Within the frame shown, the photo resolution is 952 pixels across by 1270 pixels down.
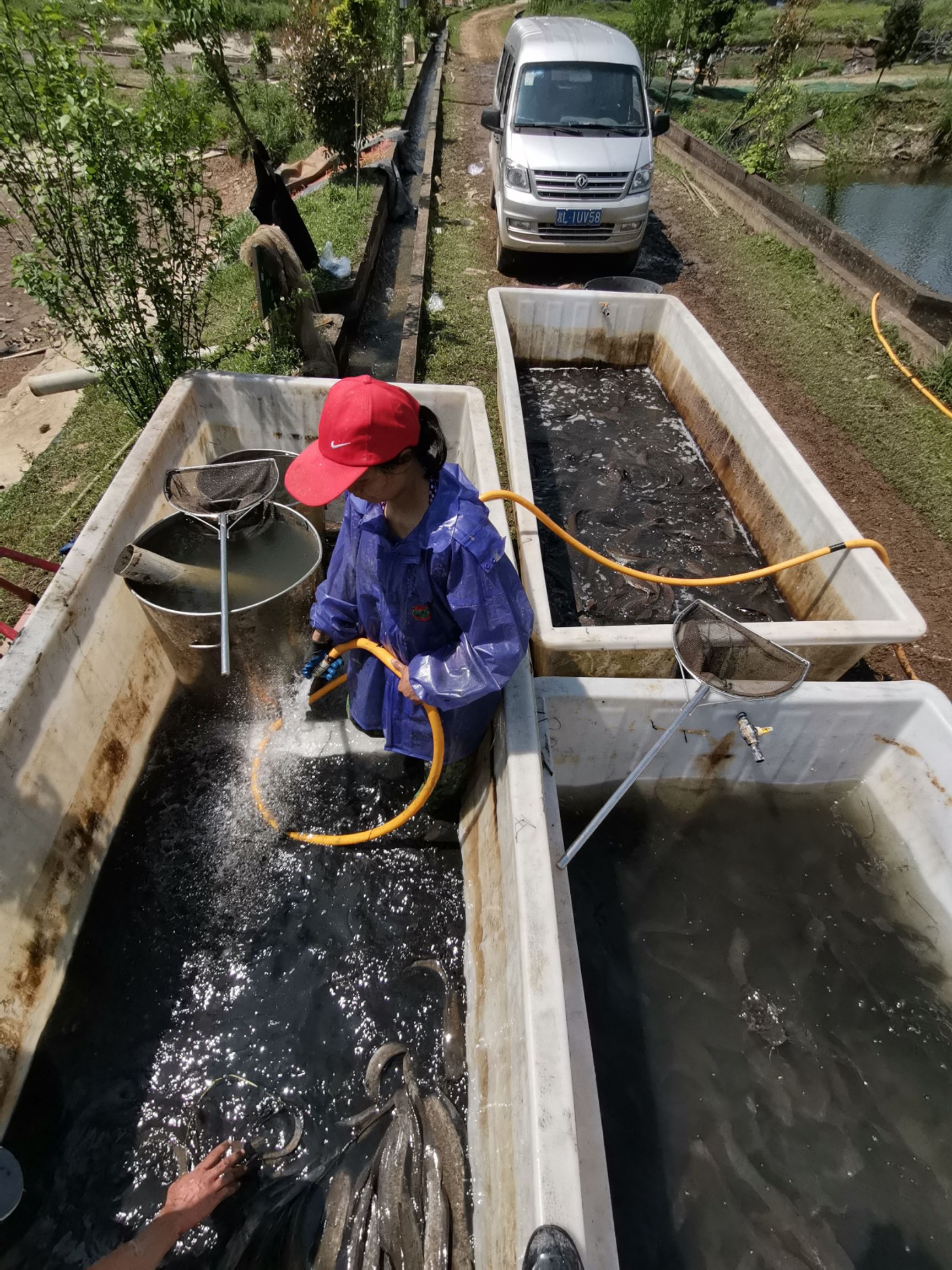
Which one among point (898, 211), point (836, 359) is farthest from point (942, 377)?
point (898, 211)

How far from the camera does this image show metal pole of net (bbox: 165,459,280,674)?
133 inches

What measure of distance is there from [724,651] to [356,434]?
1.71 m

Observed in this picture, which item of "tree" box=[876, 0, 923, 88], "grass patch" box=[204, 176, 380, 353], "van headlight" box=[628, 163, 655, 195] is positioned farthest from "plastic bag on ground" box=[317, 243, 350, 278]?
"tree" box=[876, 0, 923, 88]

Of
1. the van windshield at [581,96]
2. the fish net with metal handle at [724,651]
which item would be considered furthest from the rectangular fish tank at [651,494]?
the van windshield at [581,96]

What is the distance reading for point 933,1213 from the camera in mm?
2363

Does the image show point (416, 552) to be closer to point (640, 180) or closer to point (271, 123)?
point (640, 180)

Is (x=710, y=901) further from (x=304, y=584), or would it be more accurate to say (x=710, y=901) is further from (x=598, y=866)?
(x=304, y=584)

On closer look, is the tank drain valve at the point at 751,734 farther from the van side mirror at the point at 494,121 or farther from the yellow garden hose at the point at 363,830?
the van side mirror at the point at 494,121

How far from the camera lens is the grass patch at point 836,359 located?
590 cm

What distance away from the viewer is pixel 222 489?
11.4ft

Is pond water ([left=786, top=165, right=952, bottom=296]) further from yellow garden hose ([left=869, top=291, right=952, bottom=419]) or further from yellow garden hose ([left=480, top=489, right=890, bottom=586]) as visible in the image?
yellow garden hose ([left=480, top=489, right=890, bottom=586])

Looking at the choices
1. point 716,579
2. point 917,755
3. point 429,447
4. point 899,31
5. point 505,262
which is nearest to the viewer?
point 429,447

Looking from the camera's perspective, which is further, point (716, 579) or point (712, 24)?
point (712, 24)

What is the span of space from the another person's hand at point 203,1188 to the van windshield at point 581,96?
34.4 ft
